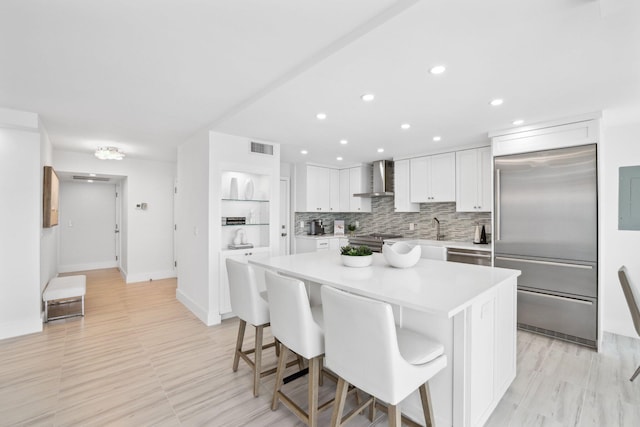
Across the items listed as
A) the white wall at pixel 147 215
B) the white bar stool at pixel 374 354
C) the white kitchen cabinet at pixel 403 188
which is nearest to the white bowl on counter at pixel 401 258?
the white bar stool at pixel 374 354

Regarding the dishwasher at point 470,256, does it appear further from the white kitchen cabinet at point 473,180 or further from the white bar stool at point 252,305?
the white bar stool at point 252,305

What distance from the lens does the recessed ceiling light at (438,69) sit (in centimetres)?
204

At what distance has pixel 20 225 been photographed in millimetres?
3377

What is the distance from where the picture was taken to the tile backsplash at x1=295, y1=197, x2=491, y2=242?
4.73 metres

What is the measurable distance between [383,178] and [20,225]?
5136 mm

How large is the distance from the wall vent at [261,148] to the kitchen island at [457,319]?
234cm

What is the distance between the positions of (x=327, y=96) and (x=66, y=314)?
14.5ft

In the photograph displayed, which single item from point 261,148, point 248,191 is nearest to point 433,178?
point 261,148

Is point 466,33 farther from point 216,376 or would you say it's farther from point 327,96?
point 216,376

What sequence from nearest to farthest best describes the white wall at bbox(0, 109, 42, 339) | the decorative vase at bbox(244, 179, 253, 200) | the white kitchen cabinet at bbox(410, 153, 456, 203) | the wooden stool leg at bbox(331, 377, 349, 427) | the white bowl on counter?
1. the wooden stool leg at bbox(331, 377, 349, 427)
2. the white bowl on counter
3. the white wall at bbox(0, 109, 42, 339)
4. the decorative vase at bbox(244, 179, 253, 200)
5. the white kitchen cabinet at bbox(410, 153, 456, 203)

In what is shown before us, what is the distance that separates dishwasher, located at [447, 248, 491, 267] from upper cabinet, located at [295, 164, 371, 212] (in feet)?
7.25

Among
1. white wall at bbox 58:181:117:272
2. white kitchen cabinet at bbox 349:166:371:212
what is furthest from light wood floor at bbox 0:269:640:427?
white wall at bbox 58:181:117:272

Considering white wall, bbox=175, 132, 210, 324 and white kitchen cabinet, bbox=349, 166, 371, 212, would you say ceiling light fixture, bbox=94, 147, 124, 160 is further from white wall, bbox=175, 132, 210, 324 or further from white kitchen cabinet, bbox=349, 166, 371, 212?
white kitchen cabinet, bbox=349, 166, 371, 212

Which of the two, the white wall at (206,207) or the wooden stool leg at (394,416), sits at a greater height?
the white wall at (206,207)
